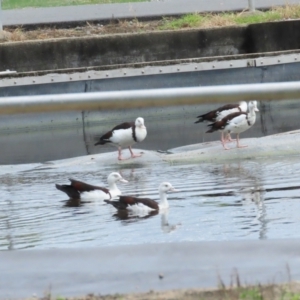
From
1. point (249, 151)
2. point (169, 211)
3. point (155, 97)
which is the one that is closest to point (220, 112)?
point (249, 151)

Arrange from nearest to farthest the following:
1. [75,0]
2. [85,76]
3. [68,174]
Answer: [68,174] → [85,76] → [75,0]

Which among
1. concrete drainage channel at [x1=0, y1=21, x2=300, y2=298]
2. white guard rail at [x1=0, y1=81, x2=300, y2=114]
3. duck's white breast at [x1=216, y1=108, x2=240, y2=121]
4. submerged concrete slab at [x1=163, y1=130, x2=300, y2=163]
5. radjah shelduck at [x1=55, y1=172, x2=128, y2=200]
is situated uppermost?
concrete drainage channel at [x1=0, y1=21, x2=300, y2=298]

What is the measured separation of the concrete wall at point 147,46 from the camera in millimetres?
16531

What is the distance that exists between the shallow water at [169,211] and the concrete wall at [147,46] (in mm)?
4999

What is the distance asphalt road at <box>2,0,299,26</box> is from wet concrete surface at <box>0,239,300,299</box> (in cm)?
1526

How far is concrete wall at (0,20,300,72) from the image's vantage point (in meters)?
16.5

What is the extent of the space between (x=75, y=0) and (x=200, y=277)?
23970 millimetres

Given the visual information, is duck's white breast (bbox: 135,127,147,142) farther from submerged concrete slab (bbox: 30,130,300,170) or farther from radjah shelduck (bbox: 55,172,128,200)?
radjah shelduck (bbox: 55,172,128,200)

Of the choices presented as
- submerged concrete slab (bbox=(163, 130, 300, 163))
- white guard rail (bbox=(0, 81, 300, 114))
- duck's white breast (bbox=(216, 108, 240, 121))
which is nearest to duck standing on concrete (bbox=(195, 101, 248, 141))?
duck's white breast (bbox=(216, 108, 240, 121))

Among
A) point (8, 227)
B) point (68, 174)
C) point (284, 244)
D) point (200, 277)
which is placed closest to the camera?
point (200, 277)

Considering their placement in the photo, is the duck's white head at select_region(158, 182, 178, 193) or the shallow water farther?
the duck's white head at select_region(158, 182, 178, 193)

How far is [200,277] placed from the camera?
13.2 feet

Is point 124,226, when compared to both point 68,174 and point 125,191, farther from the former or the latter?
point 68,174

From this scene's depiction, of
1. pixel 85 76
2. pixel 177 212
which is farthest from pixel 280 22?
pixel 177 212
